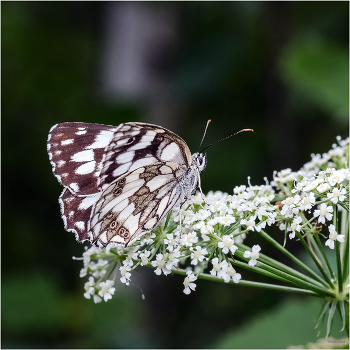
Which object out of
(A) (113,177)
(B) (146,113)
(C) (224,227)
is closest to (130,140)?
(A) (113,177)

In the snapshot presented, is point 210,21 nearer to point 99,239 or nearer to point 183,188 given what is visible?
point 183,188

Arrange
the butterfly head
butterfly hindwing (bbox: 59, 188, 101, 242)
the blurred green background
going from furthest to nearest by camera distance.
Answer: the blurred green background, the butterfly head, butterfly hindwing (bbox: 59, 188, 101, 242)

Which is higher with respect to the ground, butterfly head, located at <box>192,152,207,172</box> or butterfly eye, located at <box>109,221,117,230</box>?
butterfly head, located at <box>192,152,207,172</box>

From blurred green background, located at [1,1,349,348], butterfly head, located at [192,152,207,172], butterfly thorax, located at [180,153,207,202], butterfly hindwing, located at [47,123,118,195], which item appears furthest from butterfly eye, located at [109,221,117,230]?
blurred green background, located at [1,1,349,348]

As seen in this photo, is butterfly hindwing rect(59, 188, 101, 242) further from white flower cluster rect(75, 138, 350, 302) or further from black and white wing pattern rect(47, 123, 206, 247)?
white flower cluster rect(75, 138, 350, 302)

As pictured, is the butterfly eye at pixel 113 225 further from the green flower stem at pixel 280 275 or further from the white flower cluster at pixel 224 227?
the green flower stem at pixel 280 275

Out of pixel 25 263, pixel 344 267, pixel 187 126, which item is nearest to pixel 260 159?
pixel 187 126

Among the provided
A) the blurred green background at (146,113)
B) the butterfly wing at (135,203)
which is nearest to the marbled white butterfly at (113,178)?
the butterfly wing at (135,203)
